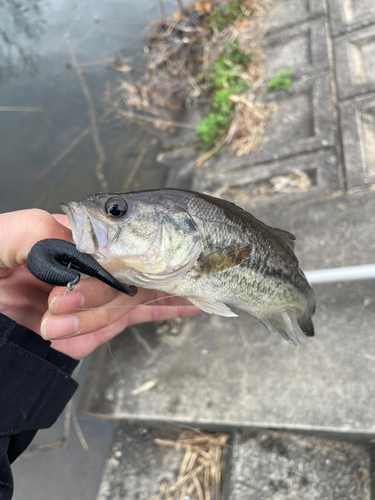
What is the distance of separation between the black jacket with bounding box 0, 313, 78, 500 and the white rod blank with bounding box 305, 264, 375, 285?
206 centimetres

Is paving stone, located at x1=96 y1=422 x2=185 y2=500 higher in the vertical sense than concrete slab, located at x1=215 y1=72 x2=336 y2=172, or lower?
lower

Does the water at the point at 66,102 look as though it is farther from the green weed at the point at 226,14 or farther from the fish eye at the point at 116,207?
the fish eye at the point at 116,207

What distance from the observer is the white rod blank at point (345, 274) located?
2666 millimetres

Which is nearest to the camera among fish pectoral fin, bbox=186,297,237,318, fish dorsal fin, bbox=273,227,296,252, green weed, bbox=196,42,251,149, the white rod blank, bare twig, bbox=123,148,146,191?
fish pectoral fin, bbox=186,297,237,318

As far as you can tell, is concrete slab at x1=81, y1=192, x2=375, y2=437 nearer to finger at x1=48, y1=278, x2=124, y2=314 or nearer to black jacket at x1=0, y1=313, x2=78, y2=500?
black jacket at x1=0, y1=313, x2=78, y2=500

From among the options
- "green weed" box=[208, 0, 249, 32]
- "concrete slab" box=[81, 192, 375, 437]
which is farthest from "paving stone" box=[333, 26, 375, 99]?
"green weed" box=[208, 0, 249, 32]

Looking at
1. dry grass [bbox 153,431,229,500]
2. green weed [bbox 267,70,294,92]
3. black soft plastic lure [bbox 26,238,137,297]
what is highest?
green weed [bbox 267,70,294,92]

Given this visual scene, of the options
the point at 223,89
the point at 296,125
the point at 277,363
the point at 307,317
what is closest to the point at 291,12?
the point at 223,89

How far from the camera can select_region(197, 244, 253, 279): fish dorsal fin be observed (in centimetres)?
159

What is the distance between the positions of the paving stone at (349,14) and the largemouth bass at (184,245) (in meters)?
4.49

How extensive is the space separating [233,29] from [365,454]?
6318 mm

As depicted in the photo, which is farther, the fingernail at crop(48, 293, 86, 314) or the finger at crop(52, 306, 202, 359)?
the finger at crop(52, 306, 202, 359)

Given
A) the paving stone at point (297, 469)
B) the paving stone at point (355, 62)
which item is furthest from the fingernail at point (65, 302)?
the paving stone at point (355, 62)

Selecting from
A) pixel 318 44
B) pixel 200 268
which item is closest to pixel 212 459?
pixel 200 268
